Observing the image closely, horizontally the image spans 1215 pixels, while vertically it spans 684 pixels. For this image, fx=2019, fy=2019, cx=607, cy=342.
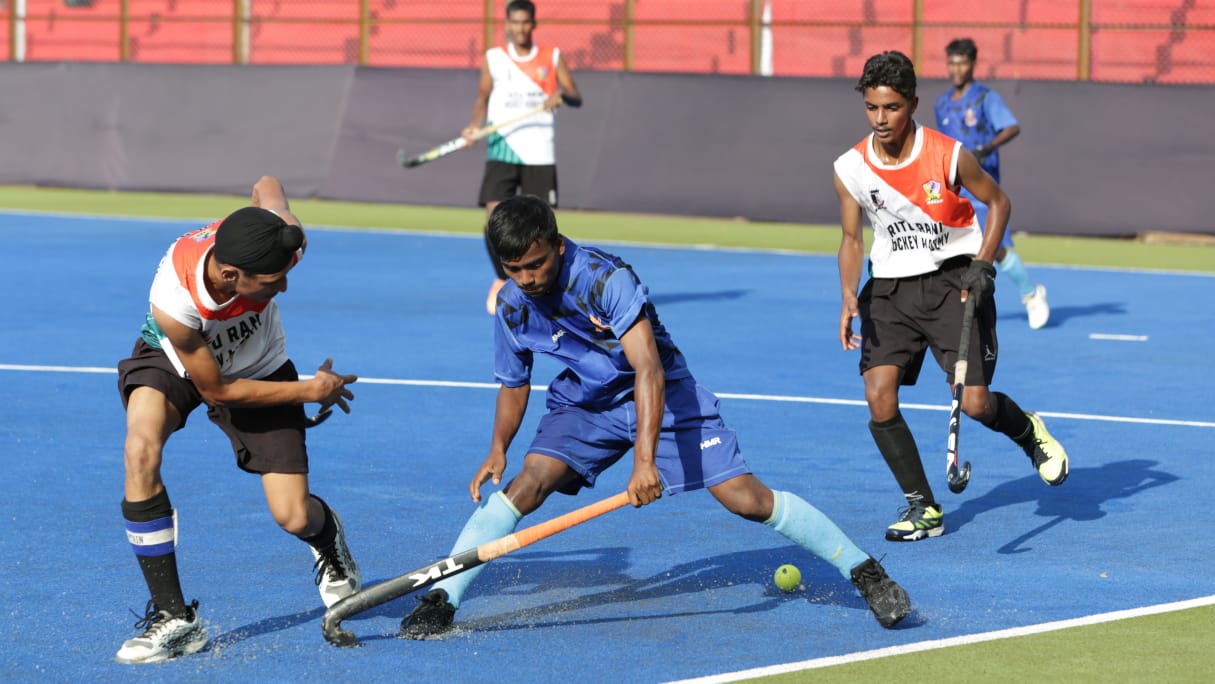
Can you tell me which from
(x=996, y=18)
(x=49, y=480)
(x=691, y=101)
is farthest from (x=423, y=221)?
(x=49, y=480)

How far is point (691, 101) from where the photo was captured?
23.5 meters

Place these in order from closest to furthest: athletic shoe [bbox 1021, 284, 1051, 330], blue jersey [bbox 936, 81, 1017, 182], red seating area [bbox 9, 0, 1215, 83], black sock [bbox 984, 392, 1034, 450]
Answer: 1. black sock [bbox 984, 392, 1034, 450]
2. athletic shoe [bbox 1021, 284, 1051, 330]
3. blue jersey [bbox 936, 81, 1017, 182]
4. red seating area [bbox 9, 0, 1215, 83]

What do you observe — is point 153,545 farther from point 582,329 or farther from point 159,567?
point 582,329

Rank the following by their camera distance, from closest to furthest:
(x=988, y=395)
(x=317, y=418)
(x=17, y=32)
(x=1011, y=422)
Result: (x=317, y=418)
(x=988, y=395)
(x=1011, y=422)
(x=17, y=32)

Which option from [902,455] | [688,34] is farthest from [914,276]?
[688,34]

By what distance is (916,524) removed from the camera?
8109 mm

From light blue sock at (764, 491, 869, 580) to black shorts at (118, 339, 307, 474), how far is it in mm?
1581

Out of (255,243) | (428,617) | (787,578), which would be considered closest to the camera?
(255,243)

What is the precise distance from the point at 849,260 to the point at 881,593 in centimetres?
210

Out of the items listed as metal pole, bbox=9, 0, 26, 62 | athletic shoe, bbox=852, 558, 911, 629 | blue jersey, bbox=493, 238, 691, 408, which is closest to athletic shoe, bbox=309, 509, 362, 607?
blue jersey, bbox=493, 238, 691, 408

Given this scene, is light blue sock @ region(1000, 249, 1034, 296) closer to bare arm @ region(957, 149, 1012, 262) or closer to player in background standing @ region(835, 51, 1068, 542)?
player in background standing @ region(835, 51, 1068, 542)

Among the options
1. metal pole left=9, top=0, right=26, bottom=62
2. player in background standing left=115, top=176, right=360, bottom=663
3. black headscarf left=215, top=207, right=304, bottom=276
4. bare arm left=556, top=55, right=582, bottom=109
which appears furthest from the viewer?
metal pole left=9, top=0, right=26, bottom=62

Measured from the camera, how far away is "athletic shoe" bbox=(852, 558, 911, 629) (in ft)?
21.7

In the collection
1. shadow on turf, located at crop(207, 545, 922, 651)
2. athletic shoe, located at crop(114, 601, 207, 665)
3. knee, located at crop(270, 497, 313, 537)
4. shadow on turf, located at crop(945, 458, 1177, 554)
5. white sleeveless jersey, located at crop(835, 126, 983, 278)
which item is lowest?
shadow on turf, located at crop(945, 458, 1177, 554)
